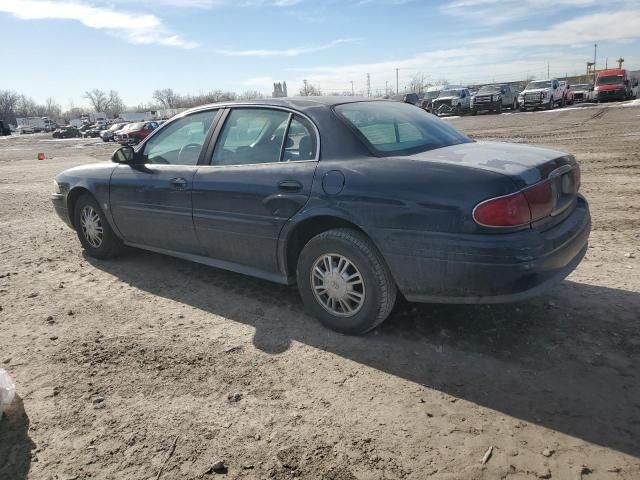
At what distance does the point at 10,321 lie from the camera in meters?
3.99

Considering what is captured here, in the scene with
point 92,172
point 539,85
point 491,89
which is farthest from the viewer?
point 491,89

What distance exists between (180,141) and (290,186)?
1557 millimetres

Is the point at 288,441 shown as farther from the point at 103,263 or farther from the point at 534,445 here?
the point at 103,263

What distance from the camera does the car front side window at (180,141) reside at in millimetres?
4297

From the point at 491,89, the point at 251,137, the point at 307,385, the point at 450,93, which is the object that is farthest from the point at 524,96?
the point at 307,385

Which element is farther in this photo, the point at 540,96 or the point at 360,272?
the point at 540,96

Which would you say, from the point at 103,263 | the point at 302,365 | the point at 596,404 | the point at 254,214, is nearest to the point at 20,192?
the point at 103,263

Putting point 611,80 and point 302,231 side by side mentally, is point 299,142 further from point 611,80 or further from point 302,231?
point 611,80

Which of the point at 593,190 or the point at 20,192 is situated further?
the point at 20,192

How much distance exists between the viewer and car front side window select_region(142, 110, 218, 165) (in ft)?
14.1

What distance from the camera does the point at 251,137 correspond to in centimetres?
395

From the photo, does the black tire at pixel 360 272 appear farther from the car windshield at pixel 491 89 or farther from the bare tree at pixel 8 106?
the bare tree at pixel 8 106

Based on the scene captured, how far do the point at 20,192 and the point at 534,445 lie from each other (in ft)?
40.0

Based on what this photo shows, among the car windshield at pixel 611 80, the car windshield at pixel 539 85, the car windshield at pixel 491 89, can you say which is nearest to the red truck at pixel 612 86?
the car windshield at pixel 611 80
